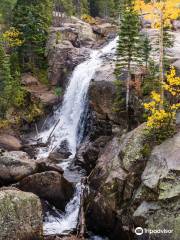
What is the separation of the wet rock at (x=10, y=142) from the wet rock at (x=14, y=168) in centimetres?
819

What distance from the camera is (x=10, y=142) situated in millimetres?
39719

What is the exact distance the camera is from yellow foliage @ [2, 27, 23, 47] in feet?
167

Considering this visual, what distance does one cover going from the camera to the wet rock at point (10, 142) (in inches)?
1528

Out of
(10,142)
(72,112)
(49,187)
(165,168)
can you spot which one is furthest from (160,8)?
(10,142)

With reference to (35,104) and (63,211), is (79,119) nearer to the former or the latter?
(35,104)

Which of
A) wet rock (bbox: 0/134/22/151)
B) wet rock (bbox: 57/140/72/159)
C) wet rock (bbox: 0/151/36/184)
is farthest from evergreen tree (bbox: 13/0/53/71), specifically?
wet rock (bbox: 0/151/36/184)

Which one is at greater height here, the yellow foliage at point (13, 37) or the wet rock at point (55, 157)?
the yellow foliage at point (13, 37)

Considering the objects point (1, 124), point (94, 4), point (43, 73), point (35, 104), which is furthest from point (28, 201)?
point (94, 4)

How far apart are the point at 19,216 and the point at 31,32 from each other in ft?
117

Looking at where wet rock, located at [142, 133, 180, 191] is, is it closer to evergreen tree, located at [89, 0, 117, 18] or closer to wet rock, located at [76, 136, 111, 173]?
wet rock, located at [76, 136, 111, 173]

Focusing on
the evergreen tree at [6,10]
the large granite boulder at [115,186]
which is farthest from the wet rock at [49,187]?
the evergreen tree at [6,10]

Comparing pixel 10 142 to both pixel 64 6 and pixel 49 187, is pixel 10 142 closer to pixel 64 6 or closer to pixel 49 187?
pixel 49 187

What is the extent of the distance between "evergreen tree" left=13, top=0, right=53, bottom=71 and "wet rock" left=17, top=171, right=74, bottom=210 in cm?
2733

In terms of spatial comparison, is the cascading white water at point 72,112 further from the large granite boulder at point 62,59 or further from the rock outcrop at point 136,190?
the rock outcrop at point 136,190
